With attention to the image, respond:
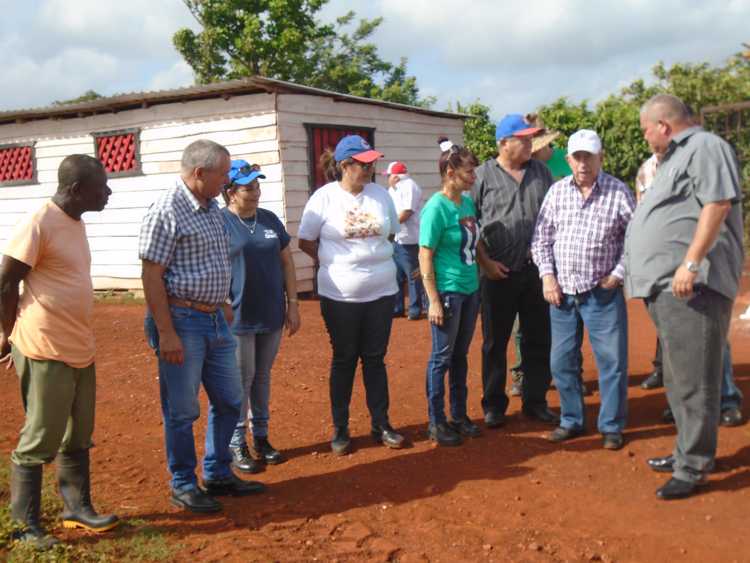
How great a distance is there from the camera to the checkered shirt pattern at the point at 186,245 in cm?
392

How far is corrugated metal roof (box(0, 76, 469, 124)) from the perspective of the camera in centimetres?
1099

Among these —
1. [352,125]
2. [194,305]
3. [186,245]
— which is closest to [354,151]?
[186,245]

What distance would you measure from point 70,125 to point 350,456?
1057 cm

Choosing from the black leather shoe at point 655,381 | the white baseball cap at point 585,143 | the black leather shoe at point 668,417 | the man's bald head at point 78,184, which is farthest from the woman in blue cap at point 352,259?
the black leather shoe at point 655,381

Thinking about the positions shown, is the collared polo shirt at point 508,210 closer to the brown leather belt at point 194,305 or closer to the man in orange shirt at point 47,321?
the brown leather belt at point 194,305

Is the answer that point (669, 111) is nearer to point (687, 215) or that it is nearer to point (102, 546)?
point (687, 215)

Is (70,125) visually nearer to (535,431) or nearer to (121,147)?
(121,147)

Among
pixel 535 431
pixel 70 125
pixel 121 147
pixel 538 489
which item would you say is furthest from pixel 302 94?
pixel 538 489

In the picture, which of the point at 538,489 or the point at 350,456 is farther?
the point at 350,456

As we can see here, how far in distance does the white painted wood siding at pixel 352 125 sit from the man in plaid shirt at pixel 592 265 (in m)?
6.70

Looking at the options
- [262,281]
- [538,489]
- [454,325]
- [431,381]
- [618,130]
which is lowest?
[538,489]

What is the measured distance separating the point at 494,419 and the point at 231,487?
1.96 metres

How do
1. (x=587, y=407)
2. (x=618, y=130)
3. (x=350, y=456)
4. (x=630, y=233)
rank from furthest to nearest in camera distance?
(x=618, y=130), (x=587, y=407), (x=350, y=456), (x=630, y=233)

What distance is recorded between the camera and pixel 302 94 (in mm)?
11422
